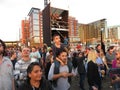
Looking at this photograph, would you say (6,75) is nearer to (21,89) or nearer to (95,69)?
(21,89)

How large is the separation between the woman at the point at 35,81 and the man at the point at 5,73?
57.7 inches

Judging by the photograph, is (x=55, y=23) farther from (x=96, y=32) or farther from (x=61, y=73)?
(x=96, y=32)

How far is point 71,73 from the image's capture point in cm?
534

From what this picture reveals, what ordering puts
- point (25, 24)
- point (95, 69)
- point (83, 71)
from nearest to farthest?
point (95, 69), point (83, 71), point (25, 24)

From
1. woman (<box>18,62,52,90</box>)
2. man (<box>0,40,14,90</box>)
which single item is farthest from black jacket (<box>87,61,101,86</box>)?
woman (<box>18,62,52,90</box>)

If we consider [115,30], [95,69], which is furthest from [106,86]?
[115,30]

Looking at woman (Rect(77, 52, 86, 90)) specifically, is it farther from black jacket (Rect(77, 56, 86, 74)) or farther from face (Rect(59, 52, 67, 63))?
face (Rect(59, 52, 67, 63))

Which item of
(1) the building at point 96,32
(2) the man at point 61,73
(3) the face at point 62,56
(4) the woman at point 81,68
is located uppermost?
(1) the building at point 96,32

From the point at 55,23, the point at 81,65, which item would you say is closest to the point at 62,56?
the point at 81,65

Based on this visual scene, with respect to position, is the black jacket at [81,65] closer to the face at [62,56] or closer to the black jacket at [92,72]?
the black jacket at [92,72]

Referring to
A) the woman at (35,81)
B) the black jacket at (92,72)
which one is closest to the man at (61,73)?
the woman at (35,81)

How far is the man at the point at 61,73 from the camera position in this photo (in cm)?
518

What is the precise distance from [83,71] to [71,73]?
6313mm

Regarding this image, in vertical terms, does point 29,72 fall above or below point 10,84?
above
